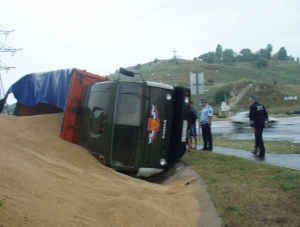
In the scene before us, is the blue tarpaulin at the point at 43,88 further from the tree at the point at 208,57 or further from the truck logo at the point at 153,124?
the tree at the point at 208,57

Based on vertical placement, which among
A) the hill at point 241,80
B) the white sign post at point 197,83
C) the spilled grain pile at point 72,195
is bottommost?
the spilled grain pile at point 72,195

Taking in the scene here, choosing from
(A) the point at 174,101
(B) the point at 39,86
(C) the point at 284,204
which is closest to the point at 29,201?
(C) the point at 284,204

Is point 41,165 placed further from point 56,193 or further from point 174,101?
point 174,101

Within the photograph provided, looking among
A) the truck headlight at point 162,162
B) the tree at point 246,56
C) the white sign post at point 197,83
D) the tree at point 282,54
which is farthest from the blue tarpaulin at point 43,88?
the tree at point 282,54

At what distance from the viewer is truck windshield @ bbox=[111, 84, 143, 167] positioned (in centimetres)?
806

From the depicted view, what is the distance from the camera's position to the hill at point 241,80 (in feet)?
205

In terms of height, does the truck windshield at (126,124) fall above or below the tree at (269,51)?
below

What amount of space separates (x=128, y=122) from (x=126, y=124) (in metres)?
0.06

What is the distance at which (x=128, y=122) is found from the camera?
8078mm

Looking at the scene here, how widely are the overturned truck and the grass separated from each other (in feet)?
3.09

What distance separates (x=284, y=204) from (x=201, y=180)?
7.20ft

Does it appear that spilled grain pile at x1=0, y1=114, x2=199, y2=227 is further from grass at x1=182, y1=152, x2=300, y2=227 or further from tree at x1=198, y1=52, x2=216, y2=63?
tree at x1=198, y1=52, x2=216, y2=63

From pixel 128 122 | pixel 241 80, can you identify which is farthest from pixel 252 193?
pixel 241 80

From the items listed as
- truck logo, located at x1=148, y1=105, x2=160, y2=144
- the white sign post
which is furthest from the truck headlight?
the white sign post
